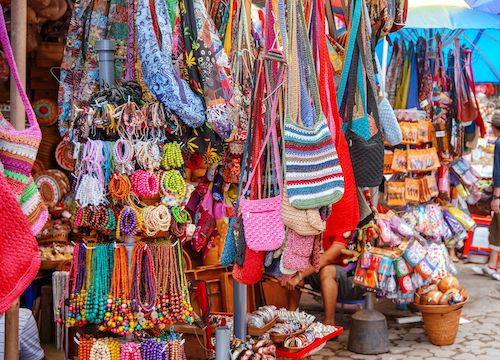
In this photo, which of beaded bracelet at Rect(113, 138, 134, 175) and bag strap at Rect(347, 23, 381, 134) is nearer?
beaded bracelet at Rect(113, 138, 134, 175)

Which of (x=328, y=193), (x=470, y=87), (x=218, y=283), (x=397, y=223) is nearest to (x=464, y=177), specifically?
(x=470, y=87)

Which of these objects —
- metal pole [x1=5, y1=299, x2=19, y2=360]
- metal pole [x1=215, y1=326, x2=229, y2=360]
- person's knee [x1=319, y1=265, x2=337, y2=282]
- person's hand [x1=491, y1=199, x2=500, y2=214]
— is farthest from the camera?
person's hand [x1=491, y1=199, x2=500, y2=214]

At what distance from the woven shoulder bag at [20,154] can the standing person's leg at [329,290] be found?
3.47 meters

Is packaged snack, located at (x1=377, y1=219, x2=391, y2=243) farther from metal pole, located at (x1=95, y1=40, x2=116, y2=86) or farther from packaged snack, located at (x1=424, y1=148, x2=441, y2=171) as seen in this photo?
metal pole, located at (x1=95, y1=40, x2=116, y2=86)

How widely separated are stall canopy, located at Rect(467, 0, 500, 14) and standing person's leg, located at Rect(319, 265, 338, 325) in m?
2.73

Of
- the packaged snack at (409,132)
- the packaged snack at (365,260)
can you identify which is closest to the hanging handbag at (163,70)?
the packaged snack at (365,260)

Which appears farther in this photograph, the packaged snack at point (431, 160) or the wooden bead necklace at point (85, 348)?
the packaged snack at point (431, 160)

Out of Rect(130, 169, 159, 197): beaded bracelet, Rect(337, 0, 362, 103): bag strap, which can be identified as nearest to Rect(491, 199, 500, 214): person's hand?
Rect(337, 0, 362, 103): bag strap

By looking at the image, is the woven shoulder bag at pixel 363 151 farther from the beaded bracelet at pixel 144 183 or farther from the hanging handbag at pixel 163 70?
the beaded bracelet at pixel 144 183

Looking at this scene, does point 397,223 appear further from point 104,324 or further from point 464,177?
point 104,324

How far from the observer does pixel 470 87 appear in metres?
5.52

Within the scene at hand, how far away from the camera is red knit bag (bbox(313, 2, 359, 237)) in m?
2.31

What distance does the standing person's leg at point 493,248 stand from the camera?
7113 millimetres

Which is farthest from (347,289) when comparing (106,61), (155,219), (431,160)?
(106,61)
